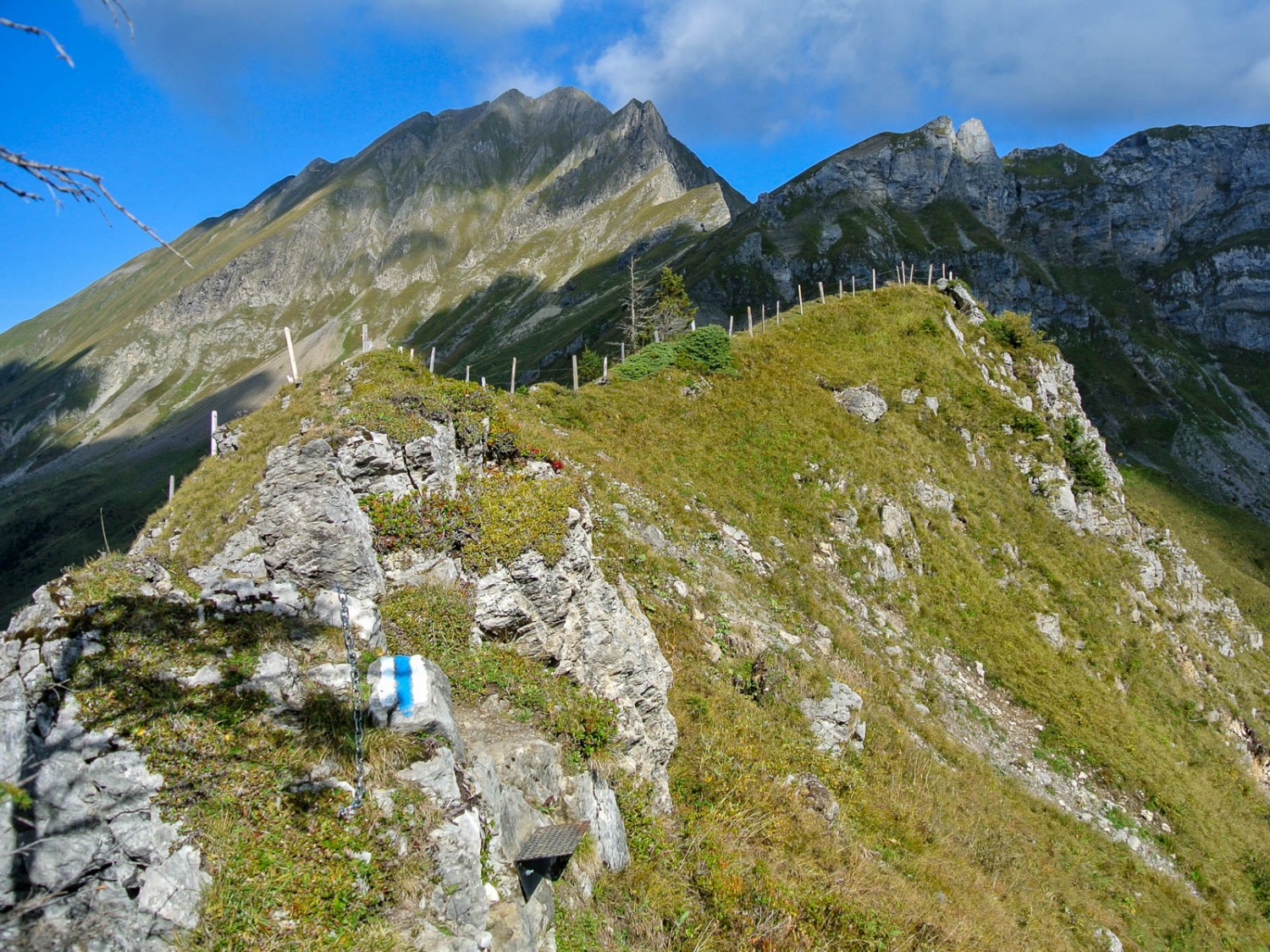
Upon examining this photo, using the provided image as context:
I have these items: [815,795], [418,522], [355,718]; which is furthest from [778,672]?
[355,718]

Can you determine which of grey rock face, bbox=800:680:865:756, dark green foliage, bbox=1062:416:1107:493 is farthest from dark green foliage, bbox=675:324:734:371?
dark green foliage, bbox=1062:416:1107:493

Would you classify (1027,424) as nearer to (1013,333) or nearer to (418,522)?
(1013,333)

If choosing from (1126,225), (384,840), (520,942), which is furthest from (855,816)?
(1126,225)

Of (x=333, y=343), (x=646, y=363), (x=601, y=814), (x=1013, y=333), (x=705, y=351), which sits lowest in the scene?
(x=601, y=814)

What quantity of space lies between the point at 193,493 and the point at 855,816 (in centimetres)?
1439

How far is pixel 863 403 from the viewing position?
94.2ft

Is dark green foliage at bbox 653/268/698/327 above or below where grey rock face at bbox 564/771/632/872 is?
above

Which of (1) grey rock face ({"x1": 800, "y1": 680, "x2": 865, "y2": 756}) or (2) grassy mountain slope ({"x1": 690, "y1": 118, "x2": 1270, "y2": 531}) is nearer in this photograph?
(1) grey rock face ({"x1": 800, "y1": 680, "x2": 865, "y2": 756})

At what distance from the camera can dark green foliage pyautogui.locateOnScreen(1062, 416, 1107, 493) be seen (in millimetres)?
31141

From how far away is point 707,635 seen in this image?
14953mm

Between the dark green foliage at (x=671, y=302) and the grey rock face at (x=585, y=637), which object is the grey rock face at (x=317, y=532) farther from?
the dark green foliage at (x=671, y=302)

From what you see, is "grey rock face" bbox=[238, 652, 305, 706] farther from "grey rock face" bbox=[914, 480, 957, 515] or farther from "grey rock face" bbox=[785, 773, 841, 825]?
"grey rock face" bbox=[914, 480, 957, 515]

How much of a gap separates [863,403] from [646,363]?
9977mm

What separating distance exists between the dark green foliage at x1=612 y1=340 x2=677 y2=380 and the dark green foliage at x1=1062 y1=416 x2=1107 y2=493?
2058cm
